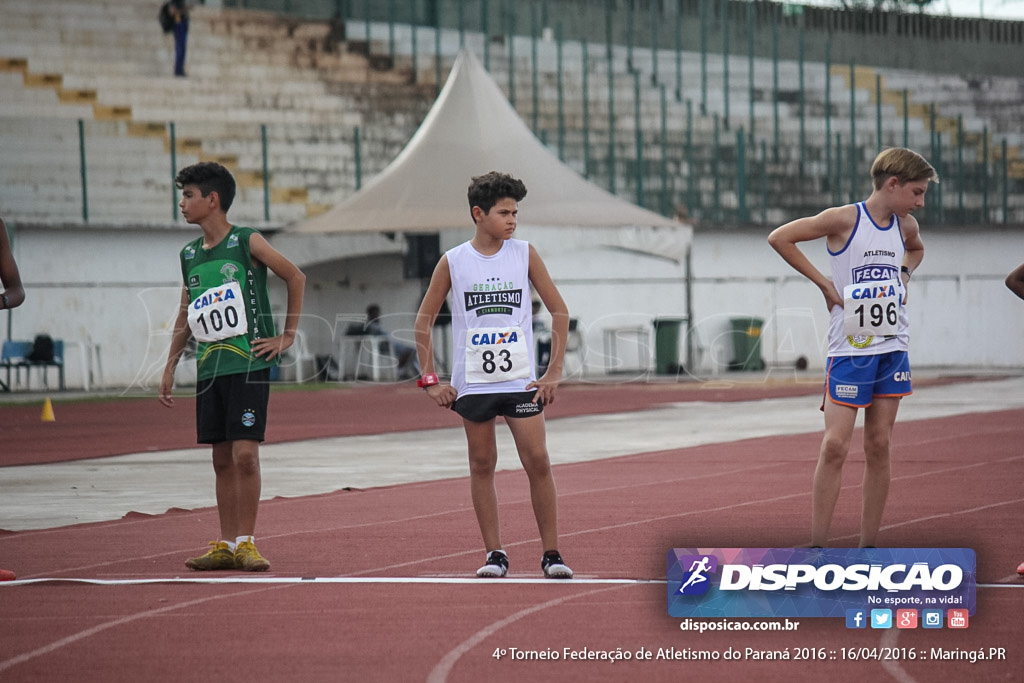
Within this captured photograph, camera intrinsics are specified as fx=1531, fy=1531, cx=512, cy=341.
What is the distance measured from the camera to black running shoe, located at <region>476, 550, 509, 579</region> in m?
6.98

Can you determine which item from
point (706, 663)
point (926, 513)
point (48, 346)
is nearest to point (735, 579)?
point (706, 663)

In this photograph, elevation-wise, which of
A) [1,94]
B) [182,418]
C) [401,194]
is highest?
[1,94]

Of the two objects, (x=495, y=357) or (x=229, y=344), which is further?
(x=229, y=344)

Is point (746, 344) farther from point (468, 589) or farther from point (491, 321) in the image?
point (468, 589)

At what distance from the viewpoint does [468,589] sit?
6691 millimetres

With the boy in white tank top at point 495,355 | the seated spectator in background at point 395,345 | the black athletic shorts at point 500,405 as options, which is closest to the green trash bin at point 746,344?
the seated spectator in background at point 395,345

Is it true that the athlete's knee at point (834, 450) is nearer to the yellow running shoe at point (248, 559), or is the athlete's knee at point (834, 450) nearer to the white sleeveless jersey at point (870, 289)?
the white sleeveless jersey at point (870, 289)

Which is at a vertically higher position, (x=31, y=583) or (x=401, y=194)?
(x=401, y=194)

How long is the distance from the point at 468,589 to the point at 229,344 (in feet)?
5.90

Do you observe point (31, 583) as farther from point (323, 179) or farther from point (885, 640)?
point (323, 179)

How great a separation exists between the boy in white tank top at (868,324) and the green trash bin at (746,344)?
23.5 meters

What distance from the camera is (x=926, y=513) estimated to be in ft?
29.5

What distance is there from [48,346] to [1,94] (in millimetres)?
6979

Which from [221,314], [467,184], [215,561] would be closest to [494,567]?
[215,561]
